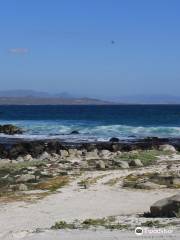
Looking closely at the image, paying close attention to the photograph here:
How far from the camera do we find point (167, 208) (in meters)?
14.0

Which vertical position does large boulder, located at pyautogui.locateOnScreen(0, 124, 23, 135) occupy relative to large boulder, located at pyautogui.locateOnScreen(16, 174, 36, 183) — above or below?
below

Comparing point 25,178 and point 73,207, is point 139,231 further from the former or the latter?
point 25,178

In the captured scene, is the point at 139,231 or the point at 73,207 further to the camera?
the point at 73,207

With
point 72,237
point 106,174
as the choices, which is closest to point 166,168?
point 106,174

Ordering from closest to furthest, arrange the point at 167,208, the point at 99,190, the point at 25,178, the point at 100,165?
the point at 167,208, the point at 99,190, the point at 25,178, the point at 100,165

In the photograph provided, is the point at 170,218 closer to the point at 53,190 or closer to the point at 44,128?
the point at 53,190

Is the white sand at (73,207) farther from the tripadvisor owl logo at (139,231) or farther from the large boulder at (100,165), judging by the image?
the large boulder at (100,165)

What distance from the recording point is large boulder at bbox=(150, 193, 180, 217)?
13.8 m

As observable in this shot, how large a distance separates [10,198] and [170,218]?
241 inches

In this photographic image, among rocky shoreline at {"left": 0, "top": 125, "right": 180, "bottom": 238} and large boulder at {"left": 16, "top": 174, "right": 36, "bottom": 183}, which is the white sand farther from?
large boulder at {"left": 16, "top": 174, "right": 36, "bottom": 183}

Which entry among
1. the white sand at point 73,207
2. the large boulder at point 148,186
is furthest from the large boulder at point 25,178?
the large boulder at point 148,186

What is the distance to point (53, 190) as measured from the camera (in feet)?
63.8

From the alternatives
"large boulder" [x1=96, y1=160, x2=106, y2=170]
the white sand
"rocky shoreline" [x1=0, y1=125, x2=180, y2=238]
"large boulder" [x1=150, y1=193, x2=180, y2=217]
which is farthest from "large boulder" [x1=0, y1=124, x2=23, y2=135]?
"large boulder" [x1=150, y1=193, x2=180, y2=217]

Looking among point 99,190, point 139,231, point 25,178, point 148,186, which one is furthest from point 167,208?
point 25,178
